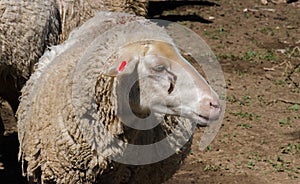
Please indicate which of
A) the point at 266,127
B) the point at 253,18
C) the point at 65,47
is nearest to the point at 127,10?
the point at 65,47

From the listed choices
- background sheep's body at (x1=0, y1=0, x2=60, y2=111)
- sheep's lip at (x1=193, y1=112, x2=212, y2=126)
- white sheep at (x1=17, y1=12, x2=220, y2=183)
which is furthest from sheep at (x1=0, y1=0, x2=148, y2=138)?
sheep's lip at (x1=193, y1=112, x2=212, y2=126)

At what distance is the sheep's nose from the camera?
122 inches

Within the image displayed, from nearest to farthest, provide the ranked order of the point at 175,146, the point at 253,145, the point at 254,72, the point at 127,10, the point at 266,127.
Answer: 1. the point at 175,146
2. the point at 127,10
3. the point at 253,145
4. the point at 266,127
5. the point at 254,72

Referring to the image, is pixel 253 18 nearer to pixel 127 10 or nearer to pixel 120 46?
pixel 127 10

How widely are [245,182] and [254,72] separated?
9.64 ft

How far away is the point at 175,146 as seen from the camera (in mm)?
3762

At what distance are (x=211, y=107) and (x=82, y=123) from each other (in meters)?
0.74

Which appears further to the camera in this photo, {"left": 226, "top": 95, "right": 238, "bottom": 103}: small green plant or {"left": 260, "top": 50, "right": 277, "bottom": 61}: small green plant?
{"left": 260, "top": 50, "right": 277, "bottom": 61}: small green plant

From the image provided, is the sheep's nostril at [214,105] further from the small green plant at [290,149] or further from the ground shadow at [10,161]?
the small green plant at [290,149]

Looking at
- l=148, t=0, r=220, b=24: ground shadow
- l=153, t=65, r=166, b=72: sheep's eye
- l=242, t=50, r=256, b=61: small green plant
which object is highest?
l=153, t=65, r=166, b=72: sheep's eye

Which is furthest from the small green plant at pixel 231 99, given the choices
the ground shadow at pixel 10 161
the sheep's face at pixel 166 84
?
the sheep's face at pixel 166 84

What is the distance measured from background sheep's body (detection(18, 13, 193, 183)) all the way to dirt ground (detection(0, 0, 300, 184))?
5.13 feet

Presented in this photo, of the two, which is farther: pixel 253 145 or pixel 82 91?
A: pixel 253 145

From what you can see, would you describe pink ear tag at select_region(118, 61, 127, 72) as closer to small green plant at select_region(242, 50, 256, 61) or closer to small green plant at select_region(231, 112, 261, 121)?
small green plant at select_region(231, 112, 261, 121)
